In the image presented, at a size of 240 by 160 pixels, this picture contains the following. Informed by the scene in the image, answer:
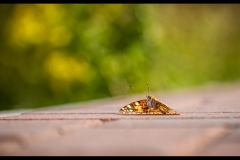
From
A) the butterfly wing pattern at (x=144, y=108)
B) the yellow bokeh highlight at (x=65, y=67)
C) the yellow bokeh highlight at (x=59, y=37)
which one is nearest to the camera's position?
the butterfly wing pattern at (x=144, y=108)

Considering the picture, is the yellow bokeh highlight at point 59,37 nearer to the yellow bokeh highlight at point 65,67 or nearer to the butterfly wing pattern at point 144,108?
the yellow bokeh highlight at point 65,67

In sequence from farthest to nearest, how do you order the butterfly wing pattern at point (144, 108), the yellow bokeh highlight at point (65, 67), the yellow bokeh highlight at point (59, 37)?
the yellow bokeh highlight at point (59, 37) < the yellow bokeh highlight at point (65, 67) < the butterfly wing pattern at point (144, 108)

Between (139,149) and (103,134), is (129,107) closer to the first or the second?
(103,134)

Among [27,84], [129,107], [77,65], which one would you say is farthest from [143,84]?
[129,107]

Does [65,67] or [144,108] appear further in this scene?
[65,67]

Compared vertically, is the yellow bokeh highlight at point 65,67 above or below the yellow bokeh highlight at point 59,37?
below

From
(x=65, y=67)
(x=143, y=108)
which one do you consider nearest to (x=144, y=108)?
(x=143, y=108)

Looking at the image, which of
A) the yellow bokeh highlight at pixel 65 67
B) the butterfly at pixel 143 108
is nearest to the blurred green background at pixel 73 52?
the yellow bokeh highlight at pixel 65 67

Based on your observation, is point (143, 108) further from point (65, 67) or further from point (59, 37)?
point (59, 37)

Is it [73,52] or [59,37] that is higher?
[59,37]

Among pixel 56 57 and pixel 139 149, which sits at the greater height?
pixel 56 57

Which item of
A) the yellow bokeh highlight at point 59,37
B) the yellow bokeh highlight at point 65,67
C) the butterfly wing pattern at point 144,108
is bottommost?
the butterfly wing pattern at point 144,108
